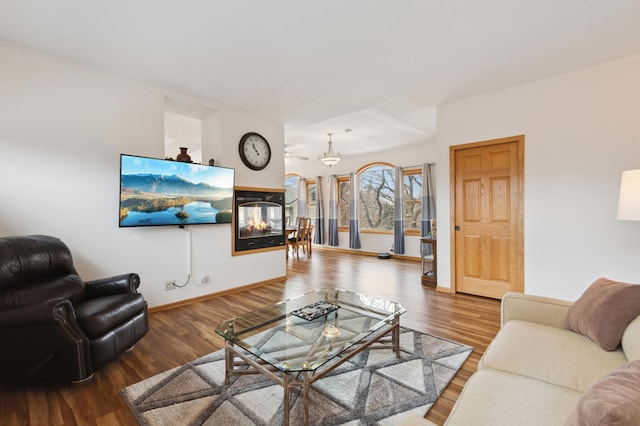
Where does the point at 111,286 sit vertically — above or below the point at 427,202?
below

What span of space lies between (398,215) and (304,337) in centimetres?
545

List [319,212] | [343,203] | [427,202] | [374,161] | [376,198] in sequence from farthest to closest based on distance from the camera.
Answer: [319,212]
[343,203]
[376,198]
[374,161]
[427,202]

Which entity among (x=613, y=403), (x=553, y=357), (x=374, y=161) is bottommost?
(x=553, y=357)

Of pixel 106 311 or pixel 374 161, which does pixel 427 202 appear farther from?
pixel 106 311

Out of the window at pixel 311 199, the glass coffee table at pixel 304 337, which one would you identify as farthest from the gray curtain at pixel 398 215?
the glass coffee table at pixel 304 337

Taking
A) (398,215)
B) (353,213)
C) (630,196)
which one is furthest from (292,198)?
(630,196)

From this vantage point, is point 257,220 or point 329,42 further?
point 257,220

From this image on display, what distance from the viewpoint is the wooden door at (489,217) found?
141 inches

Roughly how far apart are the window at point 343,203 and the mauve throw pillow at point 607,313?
662cm

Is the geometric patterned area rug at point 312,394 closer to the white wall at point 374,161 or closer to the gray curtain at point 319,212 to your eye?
the white wall at point 374,161

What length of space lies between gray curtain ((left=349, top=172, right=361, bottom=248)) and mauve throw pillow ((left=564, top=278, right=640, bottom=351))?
6082 mm

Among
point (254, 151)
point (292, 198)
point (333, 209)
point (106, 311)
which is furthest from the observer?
point (292, 198)

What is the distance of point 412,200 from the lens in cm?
705

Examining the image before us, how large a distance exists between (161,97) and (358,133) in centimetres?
353
